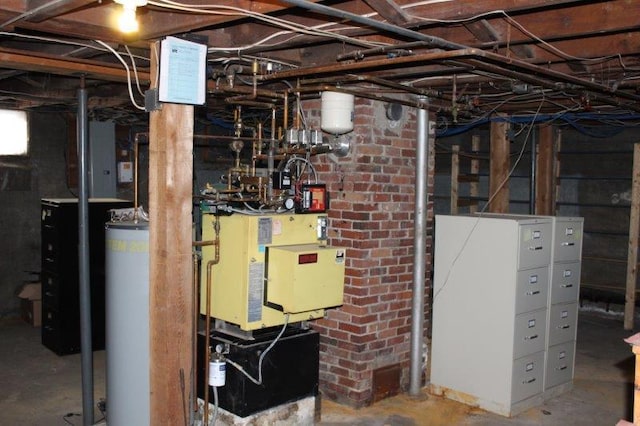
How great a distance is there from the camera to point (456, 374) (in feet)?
14.6

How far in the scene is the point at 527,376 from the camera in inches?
171

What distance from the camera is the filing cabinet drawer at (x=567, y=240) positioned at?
4523 mm

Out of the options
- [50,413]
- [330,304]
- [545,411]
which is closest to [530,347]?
[545,411]

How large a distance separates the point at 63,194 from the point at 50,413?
333cm

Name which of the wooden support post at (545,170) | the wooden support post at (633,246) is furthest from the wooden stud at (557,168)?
the wooden support post at (633,246)

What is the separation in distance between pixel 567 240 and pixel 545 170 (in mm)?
2713

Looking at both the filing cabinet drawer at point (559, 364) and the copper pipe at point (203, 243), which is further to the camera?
the filing cabinet drawer at point (559, 364)

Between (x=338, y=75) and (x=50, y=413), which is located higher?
(x=338, y=75)

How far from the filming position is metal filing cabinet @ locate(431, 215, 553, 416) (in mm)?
4203

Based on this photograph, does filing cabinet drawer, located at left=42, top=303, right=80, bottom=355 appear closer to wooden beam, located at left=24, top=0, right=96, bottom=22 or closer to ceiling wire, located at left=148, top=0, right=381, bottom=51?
wooden beam, located at left=24, top=0, right=96, bottom=22

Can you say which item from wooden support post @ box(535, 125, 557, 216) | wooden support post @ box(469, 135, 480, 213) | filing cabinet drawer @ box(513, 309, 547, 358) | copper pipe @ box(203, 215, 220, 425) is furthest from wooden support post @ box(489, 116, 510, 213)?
copper pipe @ box(203, 215, 220, 425)

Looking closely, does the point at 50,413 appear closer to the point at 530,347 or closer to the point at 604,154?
the point at 530,347

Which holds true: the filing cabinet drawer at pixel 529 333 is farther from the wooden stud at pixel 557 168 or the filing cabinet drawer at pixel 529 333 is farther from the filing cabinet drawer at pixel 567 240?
the wooden stud at pixel 557 168

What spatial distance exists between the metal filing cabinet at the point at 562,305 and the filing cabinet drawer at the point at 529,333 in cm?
9
